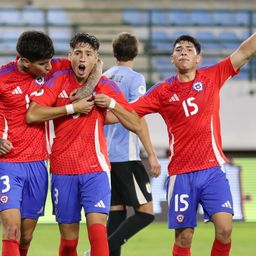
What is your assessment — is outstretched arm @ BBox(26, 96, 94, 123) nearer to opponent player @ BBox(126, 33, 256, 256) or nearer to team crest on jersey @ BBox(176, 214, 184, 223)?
opponent player @ BBox(126, 33, 256, 256)

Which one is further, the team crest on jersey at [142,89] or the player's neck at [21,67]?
the team crest on jersey at [142,89]

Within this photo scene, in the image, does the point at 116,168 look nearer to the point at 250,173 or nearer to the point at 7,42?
the point at 250,173

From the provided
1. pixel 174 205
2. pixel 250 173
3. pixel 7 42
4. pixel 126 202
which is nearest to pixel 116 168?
pixel 126 202

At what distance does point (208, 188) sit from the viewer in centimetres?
695

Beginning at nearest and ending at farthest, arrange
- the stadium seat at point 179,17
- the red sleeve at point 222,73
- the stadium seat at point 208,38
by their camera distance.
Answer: the red sleeve at point 222,73
the stadium seat at point 208,38
the stadium seat at point 179,17

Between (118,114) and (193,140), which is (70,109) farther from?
(193,140)

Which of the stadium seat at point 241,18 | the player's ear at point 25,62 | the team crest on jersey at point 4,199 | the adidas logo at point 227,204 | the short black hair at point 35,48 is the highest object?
the stadium seat at point 241,18

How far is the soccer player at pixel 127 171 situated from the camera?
26.6ft

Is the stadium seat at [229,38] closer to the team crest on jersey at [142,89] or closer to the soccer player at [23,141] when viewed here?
the team crest on jersey at [142,89]

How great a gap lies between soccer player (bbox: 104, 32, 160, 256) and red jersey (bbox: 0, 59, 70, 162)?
1460mm

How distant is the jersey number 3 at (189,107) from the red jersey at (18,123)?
45.6 inches

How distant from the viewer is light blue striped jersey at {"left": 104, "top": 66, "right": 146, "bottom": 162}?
812 centimetres

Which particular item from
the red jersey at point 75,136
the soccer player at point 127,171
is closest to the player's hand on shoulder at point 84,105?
the red jersey at point 75,136

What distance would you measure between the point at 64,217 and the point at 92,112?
0.81 meters
